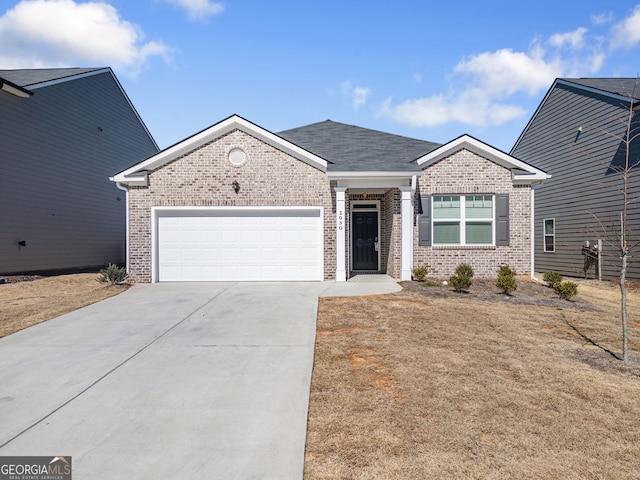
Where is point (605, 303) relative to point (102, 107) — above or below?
below

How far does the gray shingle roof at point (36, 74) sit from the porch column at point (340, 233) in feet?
41.0

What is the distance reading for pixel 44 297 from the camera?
1102 centimetres

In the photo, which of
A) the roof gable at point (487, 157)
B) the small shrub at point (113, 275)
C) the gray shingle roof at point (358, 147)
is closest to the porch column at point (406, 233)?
the gray shingle roof at point (358, 147)

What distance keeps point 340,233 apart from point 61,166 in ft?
40.6

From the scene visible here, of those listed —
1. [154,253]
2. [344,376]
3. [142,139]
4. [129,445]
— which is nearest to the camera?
[129,445]

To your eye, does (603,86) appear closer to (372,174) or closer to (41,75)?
(372,174)

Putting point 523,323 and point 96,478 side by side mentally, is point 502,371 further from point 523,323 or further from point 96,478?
point 96,478

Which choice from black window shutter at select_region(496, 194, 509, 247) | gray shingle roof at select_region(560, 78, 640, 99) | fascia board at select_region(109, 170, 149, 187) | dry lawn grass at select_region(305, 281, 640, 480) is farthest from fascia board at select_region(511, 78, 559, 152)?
fascia board at select_region(109, 170, 149, 187)

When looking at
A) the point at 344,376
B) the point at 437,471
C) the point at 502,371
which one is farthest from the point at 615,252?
the point at 437,471

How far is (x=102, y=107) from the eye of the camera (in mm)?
19594

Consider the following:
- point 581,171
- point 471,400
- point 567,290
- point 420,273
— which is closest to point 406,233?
point 420,273

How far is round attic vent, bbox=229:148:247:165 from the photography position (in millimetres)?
12688

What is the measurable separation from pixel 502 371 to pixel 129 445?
442cm

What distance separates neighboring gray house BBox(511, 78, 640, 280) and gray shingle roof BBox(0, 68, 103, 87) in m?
20.8
